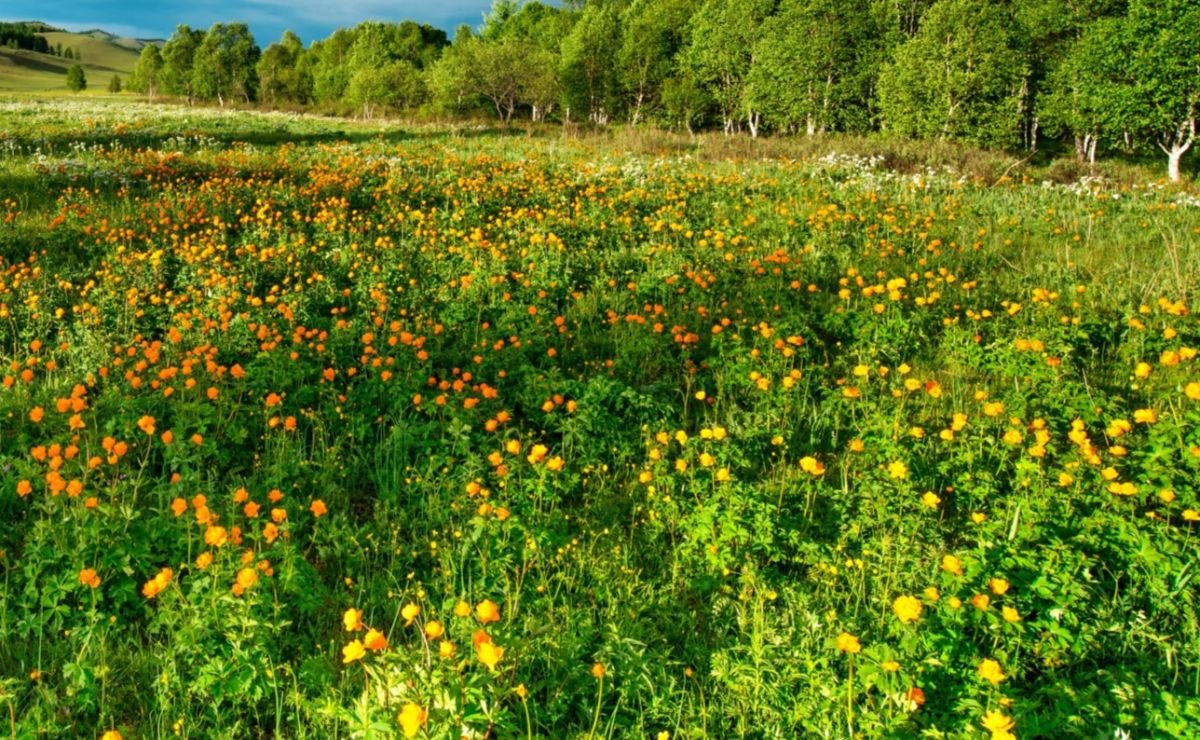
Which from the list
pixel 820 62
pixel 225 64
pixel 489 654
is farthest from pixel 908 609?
pixel 225 64

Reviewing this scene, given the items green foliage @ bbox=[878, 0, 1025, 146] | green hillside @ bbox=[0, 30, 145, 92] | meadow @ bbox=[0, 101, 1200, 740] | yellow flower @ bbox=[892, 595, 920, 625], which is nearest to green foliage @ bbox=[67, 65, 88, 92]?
green hillside @ bbox=[0, 30, 145, 92]

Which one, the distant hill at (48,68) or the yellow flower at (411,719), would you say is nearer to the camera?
the yellow flower at (411,719)

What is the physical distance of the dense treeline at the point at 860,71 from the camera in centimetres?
2072

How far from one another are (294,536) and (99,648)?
90cm

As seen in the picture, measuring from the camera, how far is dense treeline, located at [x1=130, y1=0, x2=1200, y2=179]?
20719mm

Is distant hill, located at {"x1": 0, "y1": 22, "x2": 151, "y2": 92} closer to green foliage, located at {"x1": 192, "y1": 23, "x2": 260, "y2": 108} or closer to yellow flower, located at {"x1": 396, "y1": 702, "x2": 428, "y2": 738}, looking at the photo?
green foliage, located at {"x1": 192, "y1": 23, "x2": 260, "y2": 108}

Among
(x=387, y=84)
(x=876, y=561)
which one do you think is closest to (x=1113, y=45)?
(x=876, y=561)

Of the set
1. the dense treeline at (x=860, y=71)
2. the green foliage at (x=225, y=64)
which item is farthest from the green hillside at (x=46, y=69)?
the dense treeline at (x=860, y=71)

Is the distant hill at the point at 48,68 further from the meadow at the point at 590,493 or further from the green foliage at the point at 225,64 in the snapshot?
the meadow at the point at 590,493

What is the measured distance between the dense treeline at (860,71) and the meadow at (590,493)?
57.2ft

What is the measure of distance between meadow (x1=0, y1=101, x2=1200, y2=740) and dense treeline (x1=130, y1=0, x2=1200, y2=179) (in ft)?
57.2

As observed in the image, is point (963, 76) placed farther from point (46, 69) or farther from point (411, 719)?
point (46, 69)

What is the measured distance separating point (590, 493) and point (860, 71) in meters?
30.1

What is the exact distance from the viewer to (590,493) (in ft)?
12.4
